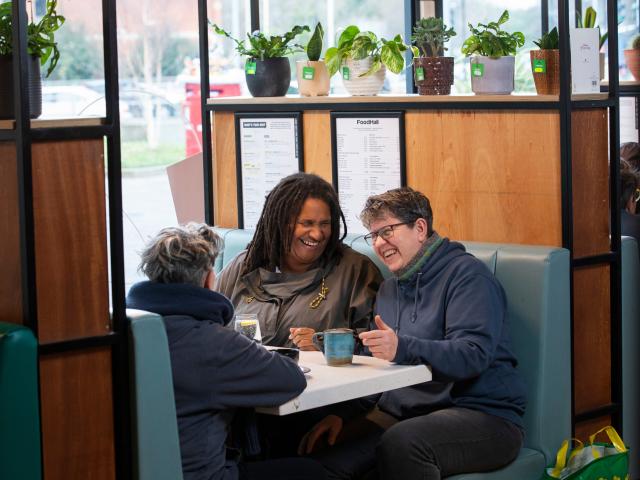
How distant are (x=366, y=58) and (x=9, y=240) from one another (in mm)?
1893

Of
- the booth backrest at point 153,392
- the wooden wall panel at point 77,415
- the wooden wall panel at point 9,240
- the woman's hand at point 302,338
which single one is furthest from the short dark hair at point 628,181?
the wooden wall panel at point 9,240

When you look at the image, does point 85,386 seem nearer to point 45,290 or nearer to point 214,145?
point 45,290

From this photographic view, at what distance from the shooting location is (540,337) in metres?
3.35

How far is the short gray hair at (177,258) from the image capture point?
277cm

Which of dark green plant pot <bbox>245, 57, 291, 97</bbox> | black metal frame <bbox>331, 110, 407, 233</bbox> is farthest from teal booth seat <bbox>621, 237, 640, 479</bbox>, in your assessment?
dark green plant pot <bbox>245, 57, 291, 97</bbox>

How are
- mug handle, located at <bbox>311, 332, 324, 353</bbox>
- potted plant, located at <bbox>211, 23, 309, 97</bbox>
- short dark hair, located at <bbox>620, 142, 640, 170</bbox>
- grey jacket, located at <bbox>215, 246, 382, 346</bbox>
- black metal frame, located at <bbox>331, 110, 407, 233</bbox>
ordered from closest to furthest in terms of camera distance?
mug handle, located at <bbox>311, 332, 324, 353</bbox> → grey jacket, located at <bbox>215, 246, 382, 346</bbox> → black metal frame, located at <bbox>331, 110, 407, 233</bbox> → potted plant, located at <bbox>211, 23, 309, 97</bbox> → short dark hair, located at <bbox>620, 142, 640, 170</bbox>

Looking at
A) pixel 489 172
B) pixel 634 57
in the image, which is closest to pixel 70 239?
pixel 489 172

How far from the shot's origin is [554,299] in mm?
3371

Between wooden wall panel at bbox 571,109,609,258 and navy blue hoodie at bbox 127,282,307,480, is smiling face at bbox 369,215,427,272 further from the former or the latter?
navy blue hoodie at bbox 127,282,307,480

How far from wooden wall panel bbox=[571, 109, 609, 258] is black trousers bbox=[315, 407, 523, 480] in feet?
2.36

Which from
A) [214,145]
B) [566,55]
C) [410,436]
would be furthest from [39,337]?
[214,145]

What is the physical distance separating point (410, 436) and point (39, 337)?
3.61ft

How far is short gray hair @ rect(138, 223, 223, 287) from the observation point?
277 centimetres

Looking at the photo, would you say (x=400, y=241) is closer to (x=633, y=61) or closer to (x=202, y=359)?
(x=202, y=359)
